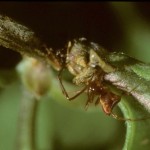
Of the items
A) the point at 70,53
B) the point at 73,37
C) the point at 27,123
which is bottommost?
the point at 27,123

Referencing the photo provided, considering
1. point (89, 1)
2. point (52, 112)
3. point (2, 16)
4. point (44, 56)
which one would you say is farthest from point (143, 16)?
point (2, 16)

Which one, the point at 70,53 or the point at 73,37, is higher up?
the point at 70,53

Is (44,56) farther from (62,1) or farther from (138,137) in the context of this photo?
(62,1)

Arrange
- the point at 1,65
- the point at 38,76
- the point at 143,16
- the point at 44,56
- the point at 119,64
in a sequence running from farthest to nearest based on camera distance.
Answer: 1. the point at 143,16
2. the point at 1,65
3. the point at 38,76
4. the point at 44,56
5. the point at 119,64

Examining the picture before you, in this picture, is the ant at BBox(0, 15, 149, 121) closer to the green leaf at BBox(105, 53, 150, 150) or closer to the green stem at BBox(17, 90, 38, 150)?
the green leaf at BBox(105, 53, 150, 150)

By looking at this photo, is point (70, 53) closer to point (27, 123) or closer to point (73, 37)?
point (27, 123)

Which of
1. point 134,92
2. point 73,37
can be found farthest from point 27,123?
point 134,92

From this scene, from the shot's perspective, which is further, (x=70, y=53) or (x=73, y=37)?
(x=73, y=37)
